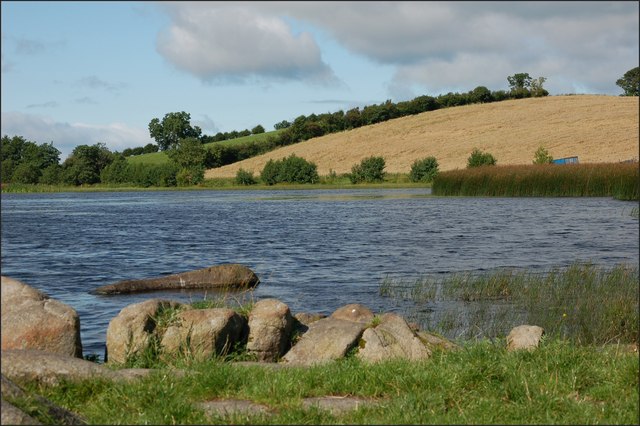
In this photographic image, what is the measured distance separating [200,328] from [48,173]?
112 meters

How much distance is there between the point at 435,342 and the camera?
11.9 m

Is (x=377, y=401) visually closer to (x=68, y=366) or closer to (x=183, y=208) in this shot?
(x=68, y=366)

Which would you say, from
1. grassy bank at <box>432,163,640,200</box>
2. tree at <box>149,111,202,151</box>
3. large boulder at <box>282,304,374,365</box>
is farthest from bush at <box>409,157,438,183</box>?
large boulder at <box>282,304,374,365</box>

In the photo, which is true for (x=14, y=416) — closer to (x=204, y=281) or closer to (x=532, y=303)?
(x=532, y=303)

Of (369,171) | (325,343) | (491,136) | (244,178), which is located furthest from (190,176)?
(325,343)

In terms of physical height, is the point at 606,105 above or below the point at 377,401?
above

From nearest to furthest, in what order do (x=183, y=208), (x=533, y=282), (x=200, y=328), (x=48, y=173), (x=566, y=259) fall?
1. (x=200, y=328)
2. (x=533, y=282)
3. (x=566, y=259)
4. (x=183, y=208)
5. (x=48, y=173)

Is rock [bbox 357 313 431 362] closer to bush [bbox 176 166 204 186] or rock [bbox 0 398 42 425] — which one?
rock [bbox 0 398 42 425]

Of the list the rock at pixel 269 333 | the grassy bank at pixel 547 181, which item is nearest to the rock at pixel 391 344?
the rock at pixel 269 333

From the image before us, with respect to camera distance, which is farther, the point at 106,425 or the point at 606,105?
the point at 606,105

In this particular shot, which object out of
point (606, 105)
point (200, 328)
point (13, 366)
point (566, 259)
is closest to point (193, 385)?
point (13, 366)

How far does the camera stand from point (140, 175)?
123 metres

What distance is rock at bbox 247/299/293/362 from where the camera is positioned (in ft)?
38.6

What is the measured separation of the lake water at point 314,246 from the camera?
2098cm
